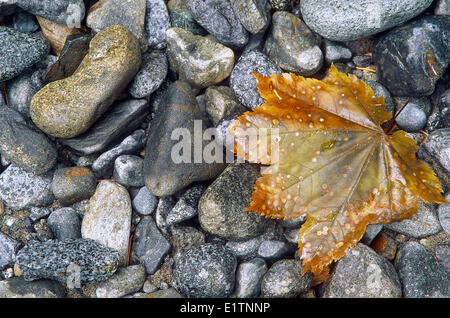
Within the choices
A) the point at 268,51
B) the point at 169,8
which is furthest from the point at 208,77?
the point at 169,8

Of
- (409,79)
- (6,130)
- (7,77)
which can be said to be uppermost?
→ (7,77)

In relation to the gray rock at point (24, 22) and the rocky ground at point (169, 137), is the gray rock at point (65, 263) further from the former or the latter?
the gray rock at point (24, 22)

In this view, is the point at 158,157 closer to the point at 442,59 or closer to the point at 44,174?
the point at 44,174

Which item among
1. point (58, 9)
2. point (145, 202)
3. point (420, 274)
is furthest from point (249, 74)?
point (420, 274)

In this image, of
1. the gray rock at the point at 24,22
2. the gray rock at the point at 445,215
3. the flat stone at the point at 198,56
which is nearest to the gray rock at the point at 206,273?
the flat stone at the point at 198,56

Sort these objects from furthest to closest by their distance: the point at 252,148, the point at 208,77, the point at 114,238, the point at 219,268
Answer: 1. the point at 208,77
2. the point at 114,238
3. the point at 219,268
4. the point at 252,148

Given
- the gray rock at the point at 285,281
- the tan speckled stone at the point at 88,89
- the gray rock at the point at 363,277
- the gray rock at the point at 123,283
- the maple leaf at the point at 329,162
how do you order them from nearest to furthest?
the maple leaf at the point at 329,162 → the gray rock at the point at 363,277 → the gray rock at the point at 285,281 → the gray rock at the point at 123,283 → the tan speckled stone at the point at 88,89
